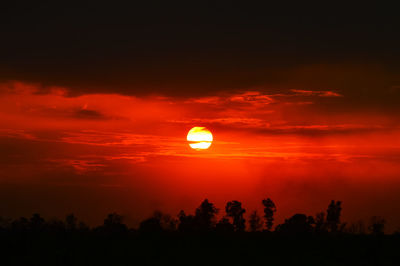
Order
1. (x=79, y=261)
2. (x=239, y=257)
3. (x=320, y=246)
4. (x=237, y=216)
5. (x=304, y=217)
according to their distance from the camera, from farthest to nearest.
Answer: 1. (x=237, y=216)
2. (x=304, y=217)
3. (x=320, y=246)
4. (x=239, y=257)
5. (x=79, y=261)

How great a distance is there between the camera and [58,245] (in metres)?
35.8

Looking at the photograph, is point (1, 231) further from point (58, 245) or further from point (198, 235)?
point (198, 235)

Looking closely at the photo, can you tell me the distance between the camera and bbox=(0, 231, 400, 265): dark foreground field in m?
33.7

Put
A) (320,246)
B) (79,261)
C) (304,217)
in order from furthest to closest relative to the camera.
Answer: (304,217) < (320,246) < (79,261)

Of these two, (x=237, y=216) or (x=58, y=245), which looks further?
(x=237, y=216)

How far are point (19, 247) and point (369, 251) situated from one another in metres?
23.5

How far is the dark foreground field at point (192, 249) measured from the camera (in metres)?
33.7

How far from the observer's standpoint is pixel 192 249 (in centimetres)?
3634

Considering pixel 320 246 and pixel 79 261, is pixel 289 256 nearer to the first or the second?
pixel 320 246

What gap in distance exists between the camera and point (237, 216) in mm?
82125

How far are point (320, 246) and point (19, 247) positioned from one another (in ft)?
67.6

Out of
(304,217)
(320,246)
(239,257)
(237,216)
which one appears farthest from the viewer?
(237,216)

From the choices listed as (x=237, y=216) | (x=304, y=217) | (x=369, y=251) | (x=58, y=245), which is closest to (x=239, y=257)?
(x=369, y=251)

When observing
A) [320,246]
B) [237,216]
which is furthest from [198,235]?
[237,216]
